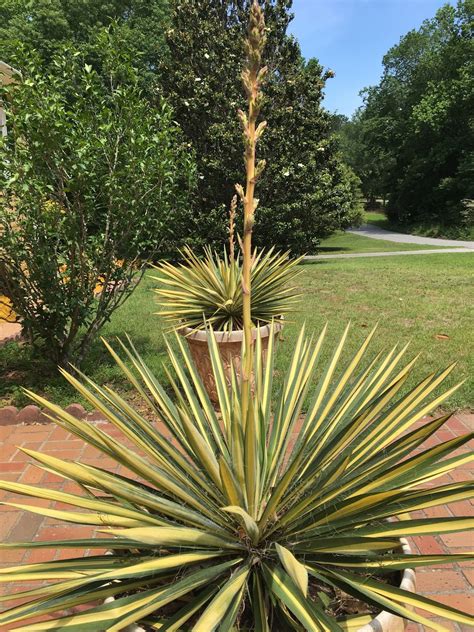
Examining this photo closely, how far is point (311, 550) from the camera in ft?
4.91

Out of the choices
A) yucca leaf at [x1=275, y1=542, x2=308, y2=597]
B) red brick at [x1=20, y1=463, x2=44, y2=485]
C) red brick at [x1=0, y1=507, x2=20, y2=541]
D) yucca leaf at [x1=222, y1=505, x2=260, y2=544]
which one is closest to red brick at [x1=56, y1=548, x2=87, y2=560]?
red brick at [x1=0, y1=507, x2=20, y2=541]

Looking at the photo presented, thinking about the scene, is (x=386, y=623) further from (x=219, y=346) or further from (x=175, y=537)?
(x=219, y=346)

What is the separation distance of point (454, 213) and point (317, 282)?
23600 mm

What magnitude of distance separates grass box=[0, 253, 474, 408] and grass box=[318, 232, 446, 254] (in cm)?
1075

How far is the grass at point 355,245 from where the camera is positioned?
2261cm

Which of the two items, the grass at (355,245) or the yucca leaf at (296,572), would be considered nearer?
the yucca leaf at (296,572)

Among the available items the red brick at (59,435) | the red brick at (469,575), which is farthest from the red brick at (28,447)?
the red brick at (469,575)

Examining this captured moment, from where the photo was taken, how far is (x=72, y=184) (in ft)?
13.8

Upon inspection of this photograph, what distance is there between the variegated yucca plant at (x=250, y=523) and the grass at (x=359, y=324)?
112 inches

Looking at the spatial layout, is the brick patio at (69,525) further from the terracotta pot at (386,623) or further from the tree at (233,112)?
the tree at (233,112)

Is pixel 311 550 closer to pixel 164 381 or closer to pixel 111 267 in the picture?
pixel 164 381

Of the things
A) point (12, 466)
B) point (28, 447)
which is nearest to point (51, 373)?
point (28, 447)

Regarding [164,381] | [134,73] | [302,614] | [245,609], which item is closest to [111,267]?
[164,381]

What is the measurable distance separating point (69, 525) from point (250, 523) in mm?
1896
